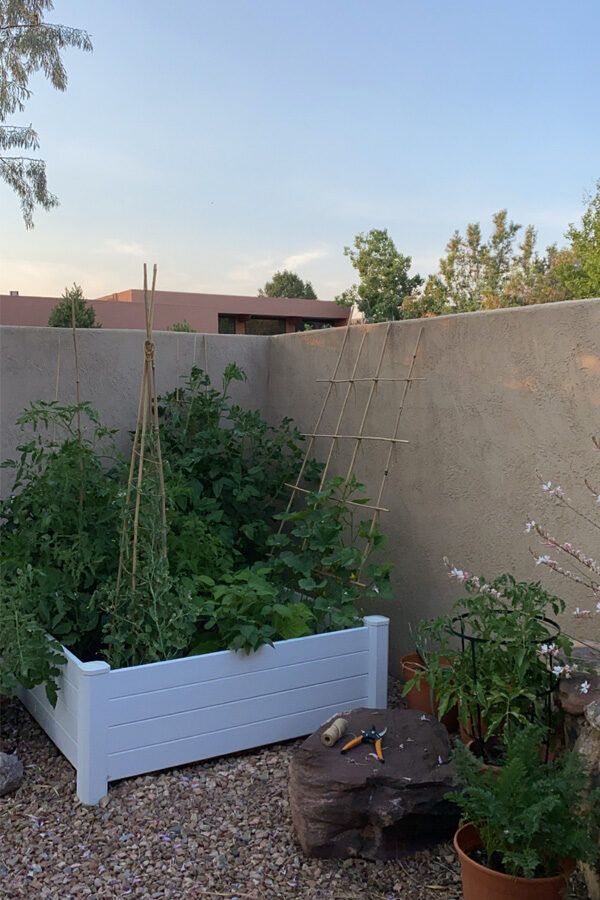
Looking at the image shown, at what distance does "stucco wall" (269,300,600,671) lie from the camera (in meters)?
2.89

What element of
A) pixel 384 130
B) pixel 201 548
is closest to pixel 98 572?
pixel 201 548

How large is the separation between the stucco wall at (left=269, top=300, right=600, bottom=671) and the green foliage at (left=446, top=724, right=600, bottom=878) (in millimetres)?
980

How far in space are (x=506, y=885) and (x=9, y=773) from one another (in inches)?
71.2

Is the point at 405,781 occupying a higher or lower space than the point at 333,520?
lower

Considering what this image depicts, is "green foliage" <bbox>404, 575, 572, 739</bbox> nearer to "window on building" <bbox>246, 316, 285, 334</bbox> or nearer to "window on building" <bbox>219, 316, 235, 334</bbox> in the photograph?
"window on building" <bbox>219, 316, 235, 334</bbox>

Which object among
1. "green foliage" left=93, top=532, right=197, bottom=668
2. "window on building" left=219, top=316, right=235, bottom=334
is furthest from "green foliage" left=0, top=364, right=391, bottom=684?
"window on building" left=219, top=316, right=235, bottom=334

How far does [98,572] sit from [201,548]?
0.46 meters

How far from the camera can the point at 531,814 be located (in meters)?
1.78

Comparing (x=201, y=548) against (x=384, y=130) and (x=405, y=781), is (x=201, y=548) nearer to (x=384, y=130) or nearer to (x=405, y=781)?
(x=405, y=781)

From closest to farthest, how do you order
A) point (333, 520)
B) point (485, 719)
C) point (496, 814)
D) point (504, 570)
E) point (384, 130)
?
point (496, 814)
point (485, 719)
point (504, 570)
point (333, 520)
point (384, 130)

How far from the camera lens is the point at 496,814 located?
184 centimetres

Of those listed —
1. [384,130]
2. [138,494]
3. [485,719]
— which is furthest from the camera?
[384,130]

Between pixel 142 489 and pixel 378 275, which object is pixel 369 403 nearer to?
pixel 142 489

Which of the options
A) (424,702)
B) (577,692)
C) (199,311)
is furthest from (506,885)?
(199,311)
